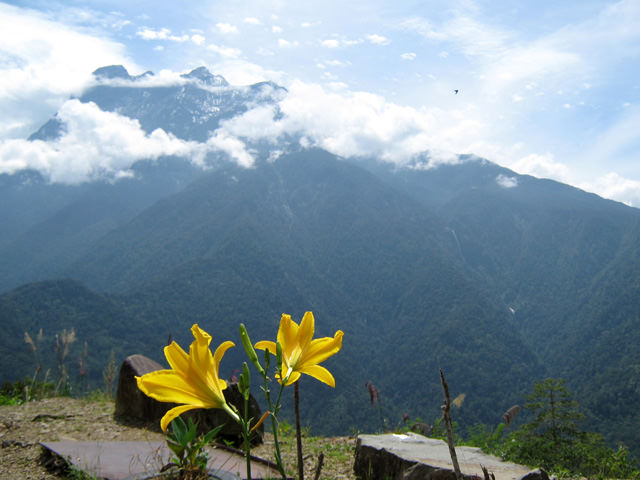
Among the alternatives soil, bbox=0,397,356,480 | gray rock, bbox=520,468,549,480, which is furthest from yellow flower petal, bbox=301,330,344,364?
gray rock, bbox=520,468,549,480

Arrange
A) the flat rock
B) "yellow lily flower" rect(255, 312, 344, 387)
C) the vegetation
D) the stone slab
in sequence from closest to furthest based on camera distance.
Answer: "yellow lily flower" rect(255, 312, 344, 387) < the stone slab < the flat rock < the vegetation

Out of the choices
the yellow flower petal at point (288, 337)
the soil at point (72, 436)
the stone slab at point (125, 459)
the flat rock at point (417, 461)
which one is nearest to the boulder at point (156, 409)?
the soil at point (72, 436)

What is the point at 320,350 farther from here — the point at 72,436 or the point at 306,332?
the point at 72,436

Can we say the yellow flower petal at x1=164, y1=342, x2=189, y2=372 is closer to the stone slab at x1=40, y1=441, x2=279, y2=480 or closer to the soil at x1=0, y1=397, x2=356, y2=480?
the stone slab at x1=40, y1=441, x2=279, y2=480

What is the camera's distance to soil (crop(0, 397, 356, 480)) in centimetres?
431

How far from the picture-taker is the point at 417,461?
14.1ft

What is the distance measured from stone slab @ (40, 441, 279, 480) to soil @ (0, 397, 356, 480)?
170 millimetres

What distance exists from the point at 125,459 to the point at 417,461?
2.67 meters

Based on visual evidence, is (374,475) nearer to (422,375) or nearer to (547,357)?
(422,375)

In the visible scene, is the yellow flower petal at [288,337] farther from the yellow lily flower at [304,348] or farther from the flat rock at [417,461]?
the flat rock at [417,461]

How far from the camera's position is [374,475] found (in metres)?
4.73

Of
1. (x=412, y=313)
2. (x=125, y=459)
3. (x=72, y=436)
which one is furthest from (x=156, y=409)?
(x=412, y=313)

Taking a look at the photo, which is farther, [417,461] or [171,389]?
[417,461]

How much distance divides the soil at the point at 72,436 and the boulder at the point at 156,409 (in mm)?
184
